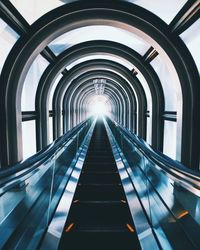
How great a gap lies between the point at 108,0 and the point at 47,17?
149 centimetres

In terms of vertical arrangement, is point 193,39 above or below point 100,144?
above

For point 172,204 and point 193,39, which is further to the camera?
point 193,39

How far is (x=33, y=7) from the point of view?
195 inches

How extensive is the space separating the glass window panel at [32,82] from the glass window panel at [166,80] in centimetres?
388

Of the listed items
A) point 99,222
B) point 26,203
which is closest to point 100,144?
point 99,222

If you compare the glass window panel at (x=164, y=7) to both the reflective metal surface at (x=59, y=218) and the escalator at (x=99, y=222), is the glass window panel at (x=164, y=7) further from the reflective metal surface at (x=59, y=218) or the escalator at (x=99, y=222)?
the reflective metal surface at (x=59, y=218)

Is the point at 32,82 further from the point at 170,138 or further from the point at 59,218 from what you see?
the point at 59,218

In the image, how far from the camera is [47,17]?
547 centimetres

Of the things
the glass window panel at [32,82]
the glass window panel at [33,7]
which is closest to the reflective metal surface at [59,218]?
the glass window panel at [32,82]

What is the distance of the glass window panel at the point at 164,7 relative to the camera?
4646 millimetres

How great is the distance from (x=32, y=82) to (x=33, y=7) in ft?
10.7

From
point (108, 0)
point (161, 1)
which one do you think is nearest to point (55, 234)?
point (161, 1)

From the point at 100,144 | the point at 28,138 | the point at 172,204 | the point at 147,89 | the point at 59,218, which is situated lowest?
the point at 100,144

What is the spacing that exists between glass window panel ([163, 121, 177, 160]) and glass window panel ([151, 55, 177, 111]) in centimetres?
53
